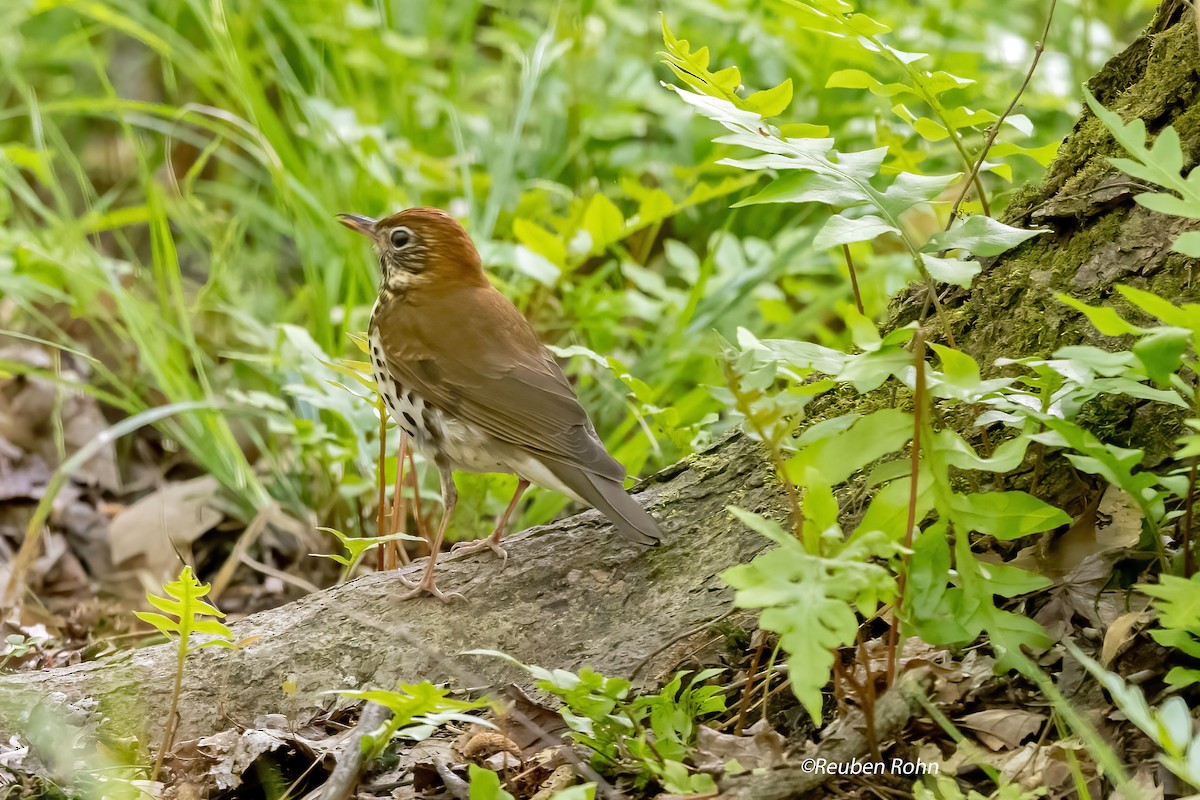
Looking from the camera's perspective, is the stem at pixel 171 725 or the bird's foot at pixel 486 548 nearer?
the stem at pixel 171 725

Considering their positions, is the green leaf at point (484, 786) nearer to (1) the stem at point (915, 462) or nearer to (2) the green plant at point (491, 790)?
(2) the green plant at point (491, 790)

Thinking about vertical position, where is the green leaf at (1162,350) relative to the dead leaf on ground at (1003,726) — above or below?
above

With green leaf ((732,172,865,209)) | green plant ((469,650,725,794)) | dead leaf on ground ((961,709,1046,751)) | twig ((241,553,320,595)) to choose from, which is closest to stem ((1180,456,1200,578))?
dead leaf on ground ((961,709,1046,751))

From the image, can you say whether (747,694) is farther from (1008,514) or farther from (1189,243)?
(1189,243)

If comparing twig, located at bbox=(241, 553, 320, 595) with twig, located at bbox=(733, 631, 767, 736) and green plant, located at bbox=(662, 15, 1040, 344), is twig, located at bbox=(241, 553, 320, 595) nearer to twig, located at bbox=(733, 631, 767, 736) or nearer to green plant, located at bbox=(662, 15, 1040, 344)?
twig, located at bbox=(733, 631, 767, 736)

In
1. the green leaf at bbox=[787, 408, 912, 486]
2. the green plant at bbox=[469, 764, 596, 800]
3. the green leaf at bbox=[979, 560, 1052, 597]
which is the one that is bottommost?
the green plant at bbox=[469, 764, 596, 800]

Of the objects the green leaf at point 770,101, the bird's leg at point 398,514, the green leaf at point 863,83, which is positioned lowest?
the bird's leg at point 398,514

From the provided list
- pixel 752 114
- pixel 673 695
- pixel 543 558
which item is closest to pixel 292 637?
pixel 543 558

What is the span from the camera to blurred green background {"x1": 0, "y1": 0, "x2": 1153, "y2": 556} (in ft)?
13.3

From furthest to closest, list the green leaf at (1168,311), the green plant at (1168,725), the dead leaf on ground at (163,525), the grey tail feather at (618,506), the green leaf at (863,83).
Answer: the dead leaf on ground at (163,525)
the grey tail feather at (618,506)
the green leaf at (863,83)
the green leaf at (1168,311)
the green plant at (1168,725)

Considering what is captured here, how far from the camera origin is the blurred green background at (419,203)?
160 inches

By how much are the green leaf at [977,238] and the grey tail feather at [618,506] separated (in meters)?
0.93

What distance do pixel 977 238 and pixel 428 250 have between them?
6.31 feet

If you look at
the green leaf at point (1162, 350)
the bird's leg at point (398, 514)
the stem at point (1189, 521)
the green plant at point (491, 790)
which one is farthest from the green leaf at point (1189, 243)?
the bird's leg at point (398, 514)
